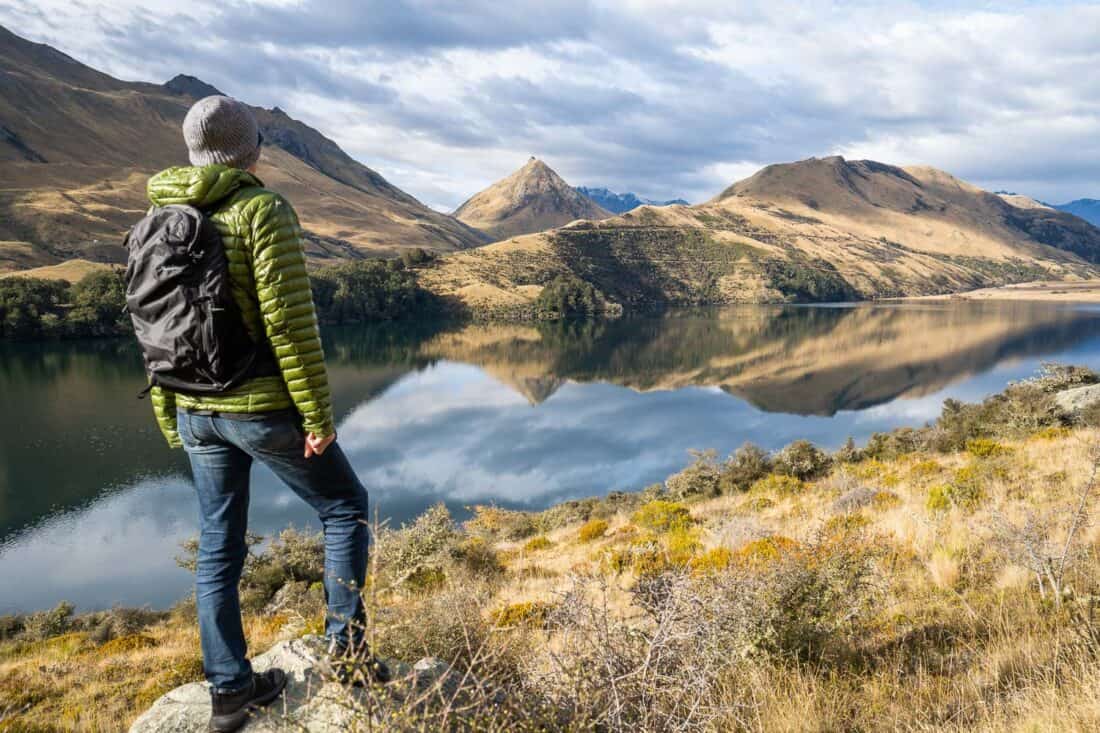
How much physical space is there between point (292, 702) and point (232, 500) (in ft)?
2.44

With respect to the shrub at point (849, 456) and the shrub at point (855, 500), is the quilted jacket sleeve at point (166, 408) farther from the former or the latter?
the shrub at point (849, 456)

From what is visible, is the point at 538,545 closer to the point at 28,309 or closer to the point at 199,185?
the point at 199,185

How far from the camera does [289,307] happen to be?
1876 mm

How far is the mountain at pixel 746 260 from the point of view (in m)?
99.6

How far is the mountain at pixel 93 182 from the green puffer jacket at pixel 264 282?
9570cm

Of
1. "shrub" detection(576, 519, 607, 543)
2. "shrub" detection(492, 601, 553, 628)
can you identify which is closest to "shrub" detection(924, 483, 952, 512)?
"shrub" detection(492, 601, 553, 628)

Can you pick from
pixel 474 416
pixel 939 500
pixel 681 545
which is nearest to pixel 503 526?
pixel 681 545

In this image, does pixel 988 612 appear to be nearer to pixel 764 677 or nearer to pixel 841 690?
pixel 841 690

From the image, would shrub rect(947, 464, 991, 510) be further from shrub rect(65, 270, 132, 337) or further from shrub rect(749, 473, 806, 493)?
shrub rect(65, 270, 132, 337)

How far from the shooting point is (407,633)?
2.88 meters

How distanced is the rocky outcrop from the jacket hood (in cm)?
143

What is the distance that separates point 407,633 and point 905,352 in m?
58.7

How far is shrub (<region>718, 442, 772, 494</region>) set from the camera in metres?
13.9

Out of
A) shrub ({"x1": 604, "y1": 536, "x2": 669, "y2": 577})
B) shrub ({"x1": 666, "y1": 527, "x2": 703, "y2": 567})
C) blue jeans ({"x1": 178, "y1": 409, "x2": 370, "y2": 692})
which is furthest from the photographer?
shrub ({"x1": 666, "y1": 527, "x2": 703, "y2": 567})
